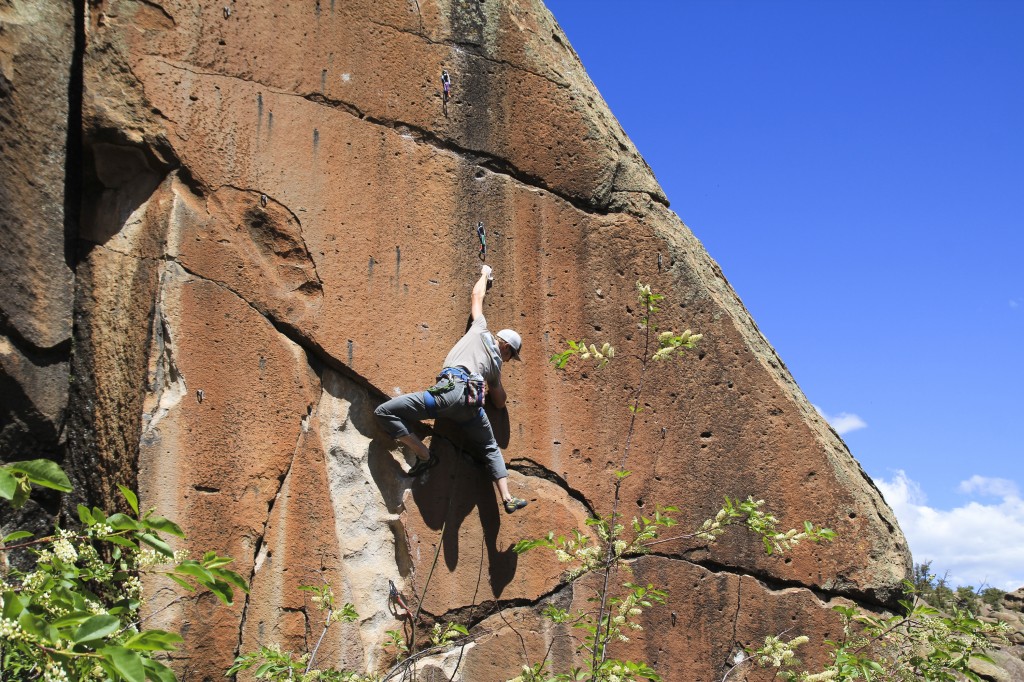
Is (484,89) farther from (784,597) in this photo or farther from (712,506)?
(784,597)

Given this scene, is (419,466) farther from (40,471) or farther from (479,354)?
(40,471)

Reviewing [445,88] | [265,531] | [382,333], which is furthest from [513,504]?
[445,88]

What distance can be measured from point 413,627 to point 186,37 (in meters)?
2.88

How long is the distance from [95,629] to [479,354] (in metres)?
2.75

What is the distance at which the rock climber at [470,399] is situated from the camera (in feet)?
15.8

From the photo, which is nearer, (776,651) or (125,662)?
(125,662)

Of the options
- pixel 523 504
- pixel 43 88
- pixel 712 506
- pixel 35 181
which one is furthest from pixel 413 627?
pixel 43 88

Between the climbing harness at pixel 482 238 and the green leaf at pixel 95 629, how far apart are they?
3.15 m

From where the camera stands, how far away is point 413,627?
469cm

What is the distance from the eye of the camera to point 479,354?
4922 mm

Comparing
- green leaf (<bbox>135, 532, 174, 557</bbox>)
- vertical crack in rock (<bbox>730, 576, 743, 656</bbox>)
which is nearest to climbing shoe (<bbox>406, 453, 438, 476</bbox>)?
vertical crack in rock (<bbox>730, 576, 743, 656</bbox>)

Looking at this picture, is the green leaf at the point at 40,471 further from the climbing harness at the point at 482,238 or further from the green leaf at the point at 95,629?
the climbing harness at the point at 482,238

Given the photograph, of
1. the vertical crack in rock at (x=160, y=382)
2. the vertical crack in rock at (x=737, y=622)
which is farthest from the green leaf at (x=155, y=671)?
the vertical crack in rock at (x=737, y=622)

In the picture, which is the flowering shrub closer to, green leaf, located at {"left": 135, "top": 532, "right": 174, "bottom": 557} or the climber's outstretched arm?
green leaf, located at {"left": 135, "top": 532, "right": 174, "bottom": 557}
